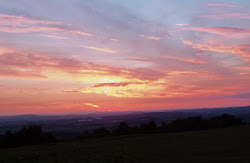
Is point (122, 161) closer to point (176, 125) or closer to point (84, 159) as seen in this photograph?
point (84, 159)

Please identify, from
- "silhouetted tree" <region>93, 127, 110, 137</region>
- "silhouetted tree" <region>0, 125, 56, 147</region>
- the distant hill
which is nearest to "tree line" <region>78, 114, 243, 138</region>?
"silhouetted tree" <region>93, 127, 110, 137</region>

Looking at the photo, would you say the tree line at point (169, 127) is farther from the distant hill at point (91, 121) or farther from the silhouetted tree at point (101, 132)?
the distant hill at point (91, 121)

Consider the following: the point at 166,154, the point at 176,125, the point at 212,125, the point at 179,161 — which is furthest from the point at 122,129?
the point at 179,161

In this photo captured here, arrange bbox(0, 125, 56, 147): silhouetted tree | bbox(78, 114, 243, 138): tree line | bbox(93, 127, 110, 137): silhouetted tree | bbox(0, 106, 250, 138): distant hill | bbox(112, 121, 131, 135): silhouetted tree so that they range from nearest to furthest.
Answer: bbox(0, 125, 56, 147): silhouetted tree
bbox(93, 127, 110, 137): silhouetted tree
bbox(78, 114, 243, 138): tree line
bbox(112, 121, 131, 135): silhouetted tree
bbox(0, 106, 250, 138): distant hill

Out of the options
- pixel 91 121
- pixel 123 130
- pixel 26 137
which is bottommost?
pixel 91 121

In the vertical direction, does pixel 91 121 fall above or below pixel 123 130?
below

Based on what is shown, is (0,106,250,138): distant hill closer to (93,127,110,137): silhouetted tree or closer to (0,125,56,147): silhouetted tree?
(93,127,110,137): silhouetted tree

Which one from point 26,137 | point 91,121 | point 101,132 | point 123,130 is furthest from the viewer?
point 91,121

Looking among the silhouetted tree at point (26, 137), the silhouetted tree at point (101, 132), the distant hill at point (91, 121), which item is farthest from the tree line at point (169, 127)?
the distant hill at point (91, 121)

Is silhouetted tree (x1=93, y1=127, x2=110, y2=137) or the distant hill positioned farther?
the distant hill

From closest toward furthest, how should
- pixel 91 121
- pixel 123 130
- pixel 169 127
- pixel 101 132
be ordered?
1. pixel 123 130
2. pixel 169 127
3. pixel 101 132
4. pixel 91 121

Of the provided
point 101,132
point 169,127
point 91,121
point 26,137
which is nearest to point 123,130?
point 101,132

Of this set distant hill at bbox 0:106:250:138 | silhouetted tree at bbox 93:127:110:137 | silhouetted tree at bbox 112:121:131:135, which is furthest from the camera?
distant hill at bbox 0:106:250:138

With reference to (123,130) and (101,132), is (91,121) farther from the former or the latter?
(123,130)
